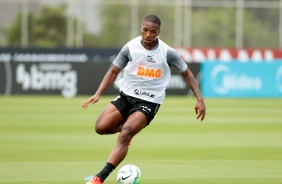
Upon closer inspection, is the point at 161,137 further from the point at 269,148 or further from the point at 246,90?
the point at 246,90

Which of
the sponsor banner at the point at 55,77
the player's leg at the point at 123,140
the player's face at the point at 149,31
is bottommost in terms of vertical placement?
the sponsor banner at the point at 55,77

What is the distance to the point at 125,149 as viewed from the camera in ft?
39.0

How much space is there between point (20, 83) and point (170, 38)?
12.6m

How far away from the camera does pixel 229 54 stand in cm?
4762

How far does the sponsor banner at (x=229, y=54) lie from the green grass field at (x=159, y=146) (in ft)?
53.0

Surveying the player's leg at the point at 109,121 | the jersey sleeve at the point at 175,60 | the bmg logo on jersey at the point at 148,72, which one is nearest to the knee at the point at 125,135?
the player's leg at the point at 109,121

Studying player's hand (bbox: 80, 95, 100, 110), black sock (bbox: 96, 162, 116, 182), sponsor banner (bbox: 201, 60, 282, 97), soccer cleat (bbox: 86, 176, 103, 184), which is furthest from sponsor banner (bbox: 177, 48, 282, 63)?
soccer cleat (bbox: 86, 176, 103, 184)

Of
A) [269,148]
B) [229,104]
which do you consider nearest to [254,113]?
[229,104]

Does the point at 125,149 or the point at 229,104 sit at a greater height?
the point at 125,149

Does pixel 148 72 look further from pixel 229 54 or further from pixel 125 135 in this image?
pixel 229 54

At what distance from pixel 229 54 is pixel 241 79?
900cm

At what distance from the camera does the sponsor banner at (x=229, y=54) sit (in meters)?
46.8

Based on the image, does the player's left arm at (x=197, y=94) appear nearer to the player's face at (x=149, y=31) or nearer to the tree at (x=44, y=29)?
the player's face at (x=149, y=31)

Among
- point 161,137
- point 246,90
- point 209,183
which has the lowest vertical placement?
point 246,90
